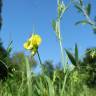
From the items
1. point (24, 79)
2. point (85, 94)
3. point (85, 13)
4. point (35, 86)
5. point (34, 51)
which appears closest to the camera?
point (34, 51)

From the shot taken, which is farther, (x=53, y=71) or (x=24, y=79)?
(x=24, y=79)

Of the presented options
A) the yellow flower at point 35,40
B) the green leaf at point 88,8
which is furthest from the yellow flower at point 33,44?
the green leaf at point 88,8

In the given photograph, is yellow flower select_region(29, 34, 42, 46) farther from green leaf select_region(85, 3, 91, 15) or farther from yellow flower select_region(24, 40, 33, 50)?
green leaf select_region(85, 3, 91, 15)

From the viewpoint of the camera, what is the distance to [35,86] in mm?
1846

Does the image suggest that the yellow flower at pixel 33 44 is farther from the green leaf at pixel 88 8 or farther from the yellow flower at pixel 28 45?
the green leaf at pixel 88 8

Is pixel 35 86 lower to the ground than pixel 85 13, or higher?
lower

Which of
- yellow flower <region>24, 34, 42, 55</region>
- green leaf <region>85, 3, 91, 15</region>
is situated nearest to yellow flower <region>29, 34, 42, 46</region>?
yellow flower <region>24, 34, 42, 55</region>

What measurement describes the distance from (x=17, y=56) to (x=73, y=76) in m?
0.32

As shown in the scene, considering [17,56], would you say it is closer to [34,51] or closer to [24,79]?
[24,79]

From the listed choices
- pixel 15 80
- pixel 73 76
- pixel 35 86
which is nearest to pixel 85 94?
pixel 73 76

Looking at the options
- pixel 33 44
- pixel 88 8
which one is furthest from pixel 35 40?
pixel 88 8

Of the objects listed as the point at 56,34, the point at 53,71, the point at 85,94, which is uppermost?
the point at 56,34

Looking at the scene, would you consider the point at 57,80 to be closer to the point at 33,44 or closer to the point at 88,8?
the point at 88,8

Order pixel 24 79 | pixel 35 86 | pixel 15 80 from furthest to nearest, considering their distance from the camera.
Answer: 1. pixel 15 80
2. pixel 24 79
3. pixel 35 86
